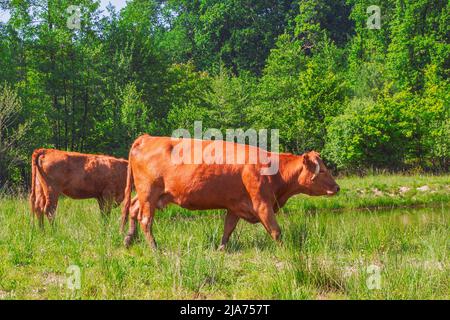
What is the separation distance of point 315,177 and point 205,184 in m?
1.99

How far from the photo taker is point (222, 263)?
737 centimetres

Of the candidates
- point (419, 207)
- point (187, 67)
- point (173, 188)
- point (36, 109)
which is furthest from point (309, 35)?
point (173, 188)

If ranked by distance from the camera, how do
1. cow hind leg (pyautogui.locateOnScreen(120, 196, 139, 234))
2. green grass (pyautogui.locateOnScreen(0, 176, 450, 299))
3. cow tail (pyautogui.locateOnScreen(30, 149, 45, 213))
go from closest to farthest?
green grass (pyautogui.locateOnScreen(0, 176, 450, 299)) → cow hind leg (pyautogui.locateOnScreen(120, 196, 139, 234)) → cow tail (pyautogui.locateOnScreen(30, 149, 45, 213))

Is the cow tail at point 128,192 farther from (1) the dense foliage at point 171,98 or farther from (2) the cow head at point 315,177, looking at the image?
(1) the dense foliage at point 171,98

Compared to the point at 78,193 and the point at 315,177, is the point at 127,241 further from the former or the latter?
the point at 78,193

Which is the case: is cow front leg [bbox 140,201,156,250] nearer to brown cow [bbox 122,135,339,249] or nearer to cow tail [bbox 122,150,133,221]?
brown cow [bbox 122,135,339,249]

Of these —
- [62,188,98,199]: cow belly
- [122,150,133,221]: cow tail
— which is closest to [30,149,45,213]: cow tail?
[62,188,98,199]: cow belly

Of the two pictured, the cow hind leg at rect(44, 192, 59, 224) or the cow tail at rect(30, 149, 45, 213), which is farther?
the cow tail at rect(30, 149, 45, 213)

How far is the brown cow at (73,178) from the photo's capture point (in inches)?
480

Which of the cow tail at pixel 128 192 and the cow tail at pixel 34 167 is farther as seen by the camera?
the cow tail at pixel 34 167

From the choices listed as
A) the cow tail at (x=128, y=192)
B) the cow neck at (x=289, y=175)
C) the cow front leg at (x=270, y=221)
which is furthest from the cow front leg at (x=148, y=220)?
the cow neck at (x=289, y=175)

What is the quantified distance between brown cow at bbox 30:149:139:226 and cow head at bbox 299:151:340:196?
394 cm

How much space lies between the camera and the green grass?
21.7ft

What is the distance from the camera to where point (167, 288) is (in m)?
6.85
